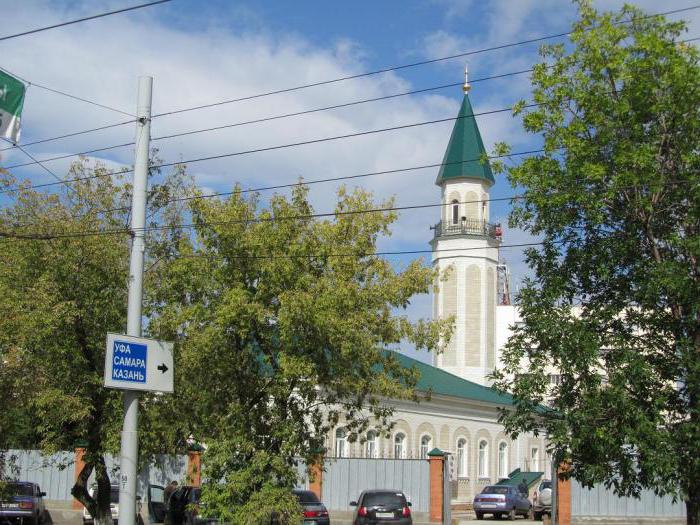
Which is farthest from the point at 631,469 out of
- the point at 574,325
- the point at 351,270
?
the point at 351,270

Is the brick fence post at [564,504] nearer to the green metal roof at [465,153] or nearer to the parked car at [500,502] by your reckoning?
the parked car at [500,502]

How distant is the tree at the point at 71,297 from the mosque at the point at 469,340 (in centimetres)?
3367

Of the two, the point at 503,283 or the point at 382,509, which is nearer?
the point at 382,509

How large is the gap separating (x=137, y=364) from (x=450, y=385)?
43.9 meters

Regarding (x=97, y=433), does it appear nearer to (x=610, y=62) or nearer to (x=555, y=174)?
(x=555, y=174)

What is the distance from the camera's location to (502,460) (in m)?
61.9

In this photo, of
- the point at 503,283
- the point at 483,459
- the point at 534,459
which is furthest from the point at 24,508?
the point at 503,283

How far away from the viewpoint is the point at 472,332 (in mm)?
65875

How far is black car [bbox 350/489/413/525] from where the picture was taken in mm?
28062

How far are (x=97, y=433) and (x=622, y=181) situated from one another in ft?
48.3

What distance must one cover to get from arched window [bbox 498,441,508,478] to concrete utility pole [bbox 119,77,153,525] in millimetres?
48223

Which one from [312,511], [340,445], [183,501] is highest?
[340,445]

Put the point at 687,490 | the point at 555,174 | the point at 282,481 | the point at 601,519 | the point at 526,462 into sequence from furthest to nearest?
the point at 526,462 → the point at 601,519 → the point at 282,481 → the point at 555,174 → the point at 687,490

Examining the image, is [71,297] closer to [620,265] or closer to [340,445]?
[620,265]
